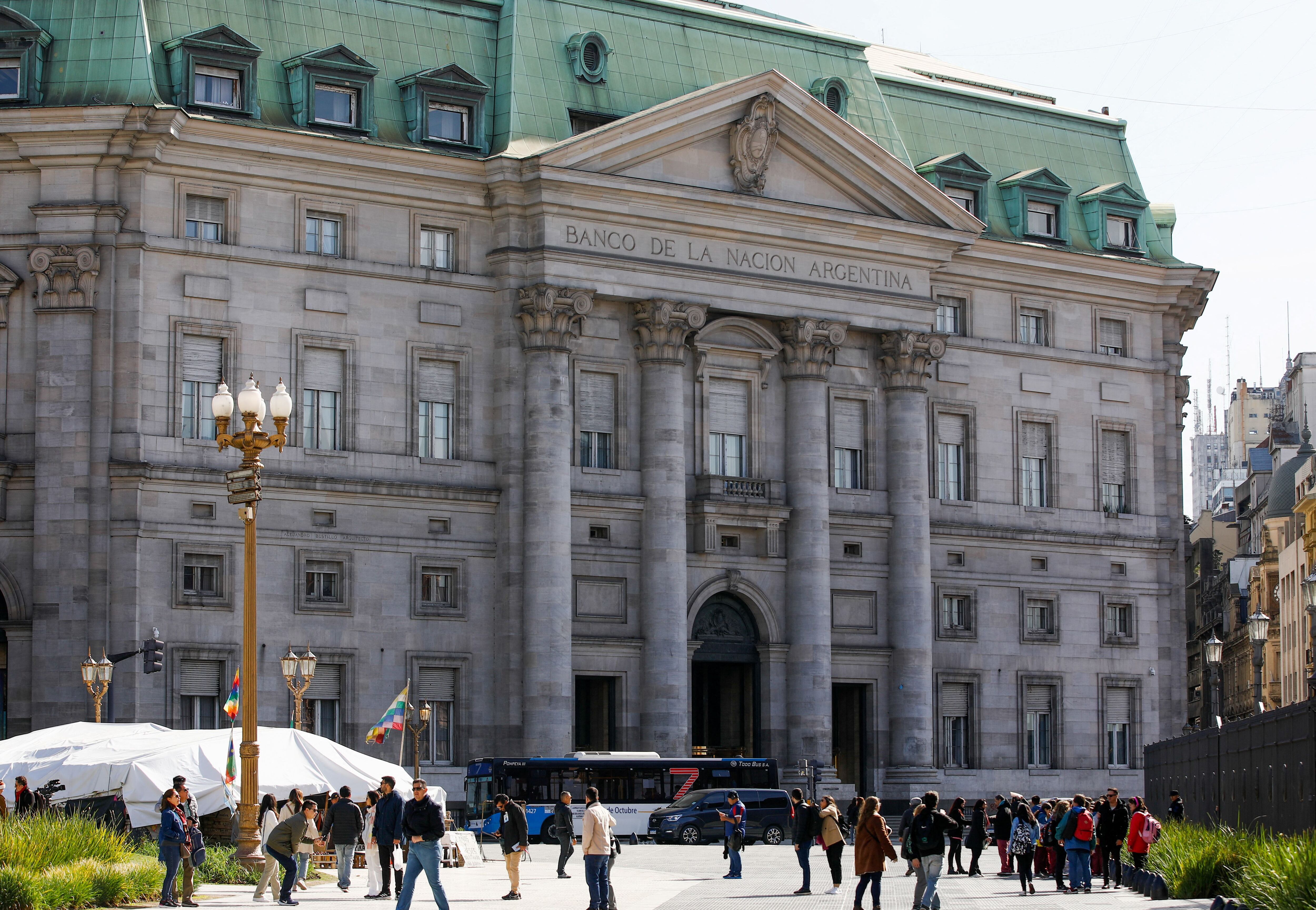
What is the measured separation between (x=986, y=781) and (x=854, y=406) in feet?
45.9

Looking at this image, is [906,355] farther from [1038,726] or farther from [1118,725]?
[1118,725]

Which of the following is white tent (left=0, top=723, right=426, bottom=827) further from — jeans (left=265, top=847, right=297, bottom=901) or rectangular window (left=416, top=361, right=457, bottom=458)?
rectangular window (left=416, top=361, right=457, bottom=458)

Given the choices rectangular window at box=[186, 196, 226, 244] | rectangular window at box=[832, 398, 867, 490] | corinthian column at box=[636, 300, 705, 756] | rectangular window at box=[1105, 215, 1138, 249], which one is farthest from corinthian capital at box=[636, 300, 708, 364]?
rectangular window at box=[1105, 215, 1138, 249]

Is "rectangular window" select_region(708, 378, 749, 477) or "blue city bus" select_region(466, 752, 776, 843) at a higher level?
"rectangular window" select_region(708, 378, 749, 477)

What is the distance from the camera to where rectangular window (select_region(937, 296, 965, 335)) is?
79.6m

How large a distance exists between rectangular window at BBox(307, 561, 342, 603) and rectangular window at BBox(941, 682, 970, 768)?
23053 millimetres

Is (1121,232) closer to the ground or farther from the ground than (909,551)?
farther from the ground

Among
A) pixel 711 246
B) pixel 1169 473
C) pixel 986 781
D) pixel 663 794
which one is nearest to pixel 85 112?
pixel 711 246

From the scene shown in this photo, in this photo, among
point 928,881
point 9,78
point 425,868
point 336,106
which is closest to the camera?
point 425,868

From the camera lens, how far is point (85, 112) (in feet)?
205

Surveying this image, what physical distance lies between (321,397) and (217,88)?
9.67 m

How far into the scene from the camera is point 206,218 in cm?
6525

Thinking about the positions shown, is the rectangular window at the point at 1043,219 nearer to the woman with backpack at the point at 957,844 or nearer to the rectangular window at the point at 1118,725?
the rectangular window at the point at 1118,725

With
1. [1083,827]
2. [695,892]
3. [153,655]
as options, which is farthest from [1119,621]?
[695,892]
